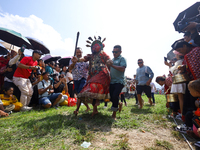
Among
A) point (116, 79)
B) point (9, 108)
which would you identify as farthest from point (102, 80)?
point (9, 108)

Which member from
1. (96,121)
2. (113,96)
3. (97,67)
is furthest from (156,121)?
(97,67)

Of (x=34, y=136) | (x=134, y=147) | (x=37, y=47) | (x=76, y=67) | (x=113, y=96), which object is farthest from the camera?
(x=37, y=47)

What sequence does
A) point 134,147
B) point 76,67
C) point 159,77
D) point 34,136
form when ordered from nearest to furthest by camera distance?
point 134,147, point 34,136, point 76,67, point 159,77

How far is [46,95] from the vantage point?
5.28m

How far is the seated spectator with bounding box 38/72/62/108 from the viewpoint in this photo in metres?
4.98

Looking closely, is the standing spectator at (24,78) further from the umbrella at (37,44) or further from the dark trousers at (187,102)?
the dark trousers at (187,102)

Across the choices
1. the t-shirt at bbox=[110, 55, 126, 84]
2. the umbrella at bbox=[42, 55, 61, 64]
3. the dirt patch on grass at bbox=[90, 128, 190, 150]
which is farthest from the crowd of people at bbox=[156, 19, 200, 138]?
the umbrella at bbox=[42, 55, 61, 64]

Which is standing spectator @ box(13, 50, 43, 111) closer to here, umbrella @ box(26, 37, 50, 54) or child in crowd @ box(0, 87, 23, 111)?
child in crowd @ box(0, 87, 23, 111)

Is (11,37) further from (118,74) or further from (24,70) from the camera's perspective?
(118,74)

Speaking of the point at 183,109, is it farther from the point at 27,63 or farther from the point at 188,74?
the point at 27,63

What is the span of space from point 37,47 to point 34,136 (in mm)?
7092

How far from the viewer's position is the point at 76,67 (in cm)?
433

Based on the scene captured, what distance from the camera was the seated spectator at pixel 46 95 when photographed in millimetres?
4984

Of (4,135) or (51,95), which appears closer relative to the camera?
(4,135)
